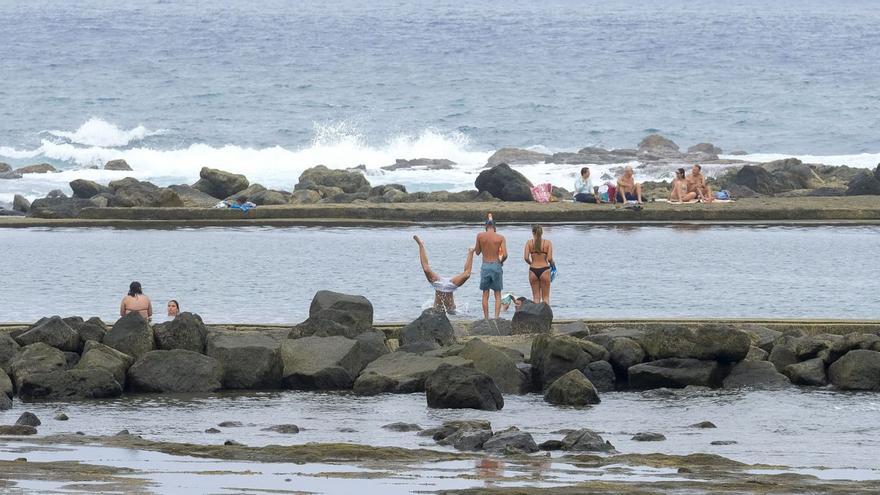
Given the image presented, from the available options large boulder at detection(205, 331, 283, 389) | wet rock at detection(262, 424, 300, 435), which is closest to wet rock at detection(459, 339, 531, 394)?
large boulder at detection(205, 331, 283, 389)

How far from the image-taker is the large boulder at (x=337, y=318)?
63.2 ft

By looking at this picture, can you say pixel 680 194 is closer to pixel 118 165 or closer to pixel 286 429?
pixel 286 429

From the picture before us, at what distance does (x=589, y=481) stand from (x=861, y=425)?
4588 millimetres

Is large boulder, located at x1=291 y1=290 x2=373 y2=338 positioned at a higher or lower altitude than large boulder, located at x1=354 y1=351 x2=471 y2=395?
higher

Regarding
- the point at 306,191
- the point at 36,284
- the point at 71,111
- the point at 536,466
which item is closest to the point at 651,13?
the point at 71,111

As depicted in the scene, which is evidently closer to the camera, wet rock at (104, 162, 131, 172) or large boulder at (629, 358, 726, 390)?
large boulder at (629, 358, 726, 390)

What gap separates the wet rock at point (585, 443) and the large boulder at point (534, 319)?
521cm

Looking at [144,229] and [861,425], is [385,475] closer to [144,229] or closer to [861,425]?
[861,425]

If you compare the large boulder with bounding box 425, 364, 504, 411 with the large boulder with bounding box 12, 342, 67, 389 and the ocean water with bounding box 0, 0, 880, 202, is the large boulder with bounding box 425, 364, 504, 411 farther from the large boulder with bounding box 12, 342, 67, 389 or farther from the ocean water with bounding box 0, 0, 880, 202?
the ocean water with bounding box 0, 0, 880, 202

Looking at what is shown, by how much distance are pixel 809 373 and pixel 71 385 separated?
775cm

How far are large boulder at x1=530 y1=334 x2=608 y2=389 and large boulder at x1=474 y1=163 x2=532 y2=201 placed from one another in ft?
55.8

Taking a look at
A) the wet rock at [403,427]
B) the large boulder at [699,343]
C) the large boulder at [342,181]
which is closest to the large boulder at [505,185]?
the large boulder at [342,181]

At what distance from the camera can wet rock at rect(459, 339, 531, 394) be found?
18.0 meters

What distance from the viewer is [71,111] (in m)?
72.5
